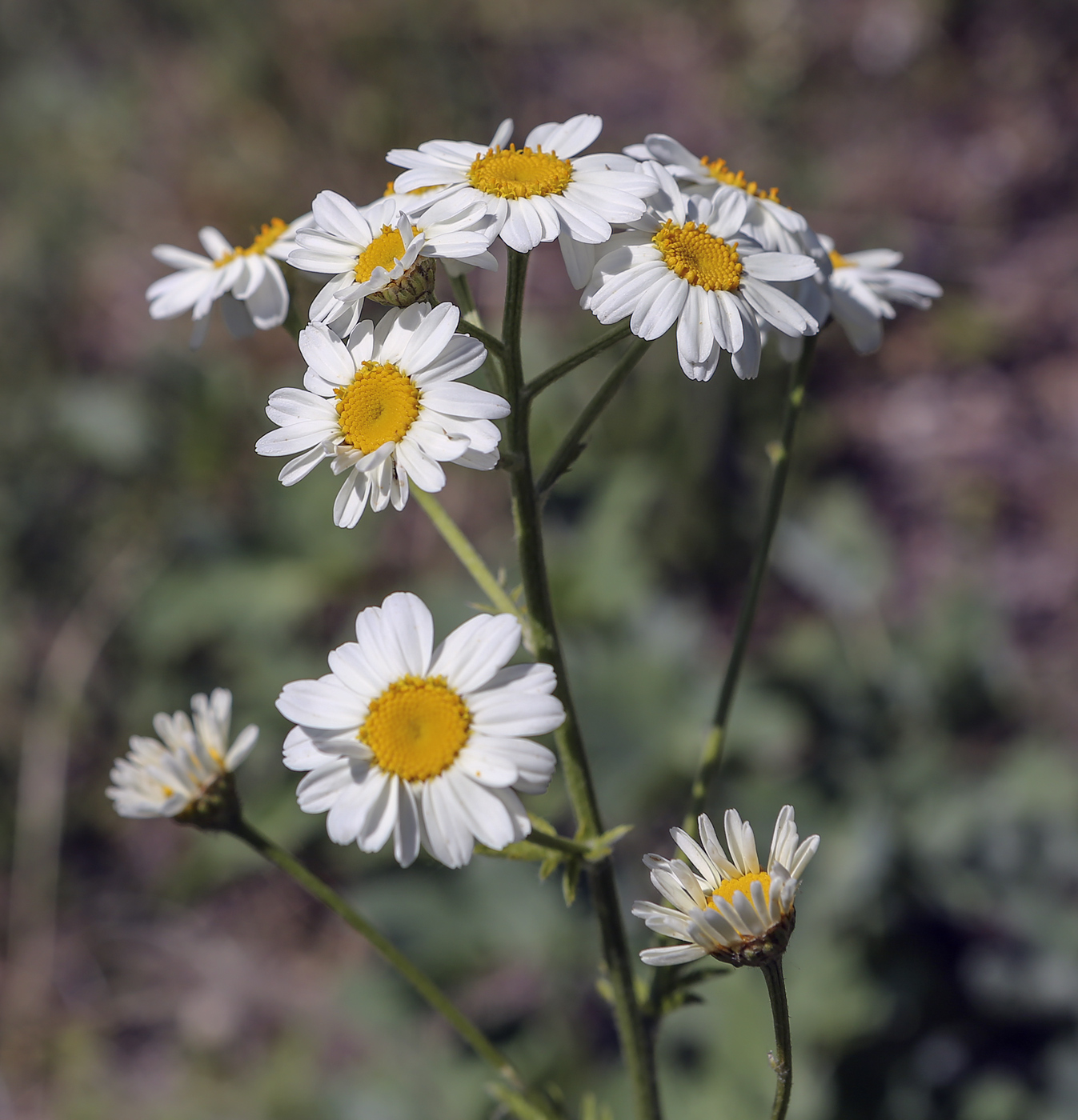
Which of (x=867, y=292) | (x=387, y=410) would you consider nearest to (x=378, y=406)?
(x=387, y=410)

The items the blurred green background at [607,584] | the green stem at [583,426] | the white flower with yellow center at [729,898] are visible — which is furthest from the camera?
the blurred green background at [607,584]

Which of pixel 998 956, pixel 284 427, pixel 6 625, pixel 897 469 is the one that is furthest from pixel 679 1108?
pixel 6 625

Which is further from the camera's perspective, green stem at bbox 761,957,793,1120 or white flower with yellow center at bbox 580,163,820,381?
white flower with yellow center at bbox 580,163,820,381

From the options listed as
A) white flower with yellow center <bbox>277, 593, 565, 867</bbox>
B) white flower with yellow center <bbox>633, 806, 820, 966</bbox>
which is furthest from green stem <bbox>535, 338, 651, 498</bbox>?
white flower with yellow center <bbox>633, 806, 820, 966</bbox>

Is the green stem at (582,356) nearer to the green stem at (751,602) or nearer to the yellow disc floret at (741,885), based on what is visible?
the green stem at (751,602)

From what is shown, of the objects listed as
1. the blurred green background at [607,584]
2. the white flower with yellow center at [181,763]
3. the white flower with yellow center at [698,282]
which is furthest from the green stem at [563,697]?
the blurred green background at [607,584]

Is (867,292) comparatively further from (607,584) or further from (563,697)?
(607,584)

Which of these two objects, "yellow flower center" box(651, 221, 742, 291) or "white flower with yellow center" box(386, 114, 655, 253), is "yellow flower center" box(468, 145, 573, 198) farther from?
"yellow flower center" box(651, 221, 742, 291)
